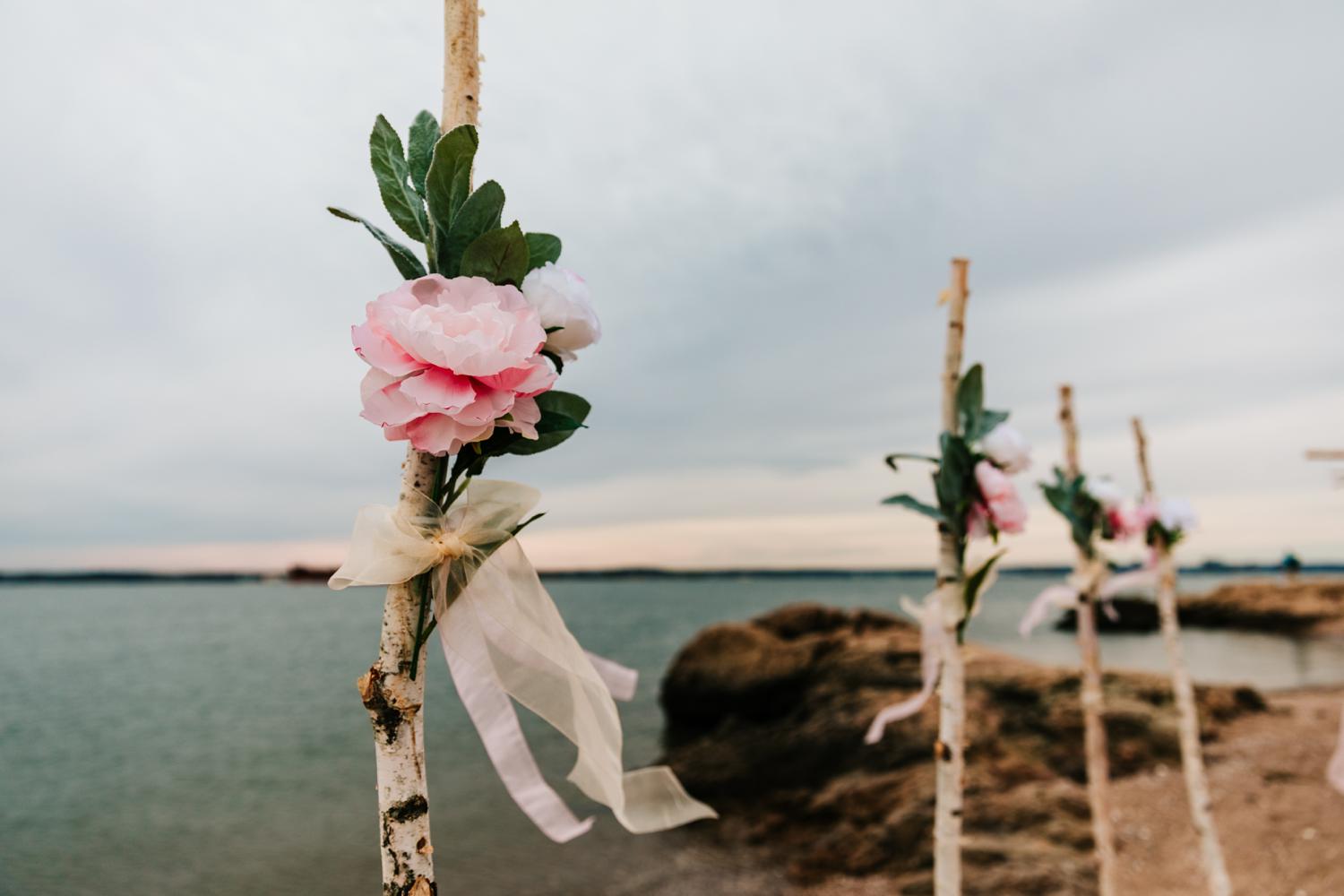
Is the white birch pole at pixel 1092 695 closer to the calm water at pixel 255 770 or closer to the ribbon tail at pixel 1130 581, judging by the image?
Answer: the ribbon tail at pixel 1130 581

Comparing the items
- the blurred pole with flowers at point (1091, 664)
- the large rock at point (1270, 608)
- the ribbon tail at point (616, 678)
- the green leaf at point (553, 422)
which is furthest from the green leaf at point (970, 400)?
the large rock at point (1270, 608)

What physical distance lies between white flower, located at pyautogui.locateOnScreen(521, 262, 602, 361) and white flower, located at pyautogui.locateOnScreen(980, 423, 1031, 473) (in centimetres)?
179

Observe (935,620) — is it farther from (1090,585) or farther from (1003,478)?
(1090,585)

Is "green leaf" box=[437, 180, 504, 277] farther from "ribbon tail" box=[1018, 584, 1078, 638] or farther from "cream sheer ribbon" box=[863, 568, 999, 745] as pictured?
"ribbon tail" box=[1018, 584, 1078, 638]

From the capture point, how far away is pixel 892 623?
11.8m

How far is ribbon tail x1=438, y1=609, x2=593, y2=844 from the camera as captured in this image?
4.56 feet

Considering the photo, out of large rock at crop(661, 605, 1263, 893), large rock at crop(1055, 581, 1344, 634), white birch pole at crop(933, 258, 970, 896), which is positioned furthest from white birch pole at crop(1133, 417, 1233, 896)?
large rock at crop(1055, 581, 1344, 634)

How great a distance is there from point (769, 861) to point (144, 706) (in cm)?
1871

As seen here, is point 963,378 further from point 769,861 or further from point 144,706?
point 144,706

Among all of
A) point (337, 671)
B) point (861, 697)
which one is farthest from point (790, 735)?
point (337, 671)

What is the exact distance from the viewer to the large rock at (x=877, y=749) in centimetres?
651

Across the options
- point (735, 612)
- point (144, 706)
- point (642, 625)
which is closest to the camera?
point (144, 706)

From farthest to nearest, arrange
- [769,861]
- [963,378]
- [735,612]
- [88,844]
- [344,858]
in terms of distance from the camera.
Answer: [735,612] < [88,844] < [344,858] < [769,861] < [963,378]

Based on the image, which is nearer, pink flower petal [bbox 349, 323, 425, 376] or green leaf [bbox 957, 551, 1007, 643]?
pink flower petal [bbox 349, 323, 425, 376]
